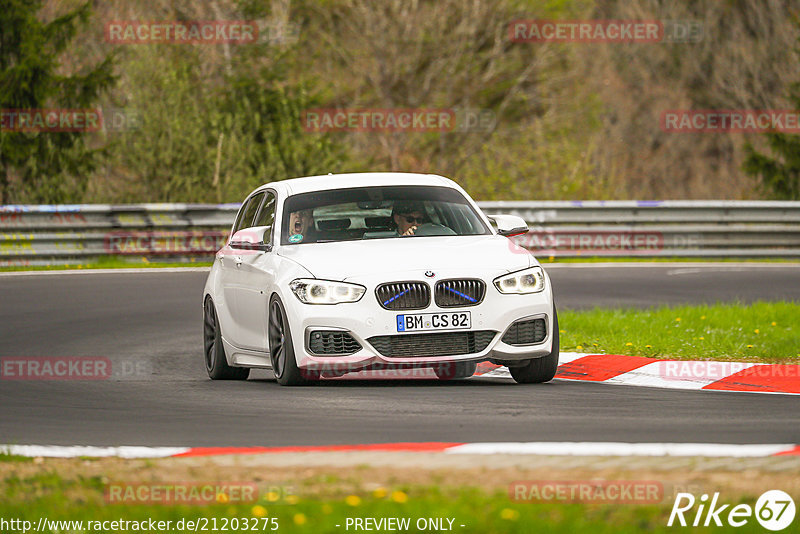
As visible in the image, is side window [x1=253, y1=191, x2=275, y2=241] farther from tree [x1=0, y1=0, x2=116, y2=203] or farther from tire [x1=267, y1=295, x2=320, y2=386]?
tree [x1=0, y1=0, x2=116, y2=203]

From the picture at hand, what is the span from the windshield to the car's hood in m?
0.28

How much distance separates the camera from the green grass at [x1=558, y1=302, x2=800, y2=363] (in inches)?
484

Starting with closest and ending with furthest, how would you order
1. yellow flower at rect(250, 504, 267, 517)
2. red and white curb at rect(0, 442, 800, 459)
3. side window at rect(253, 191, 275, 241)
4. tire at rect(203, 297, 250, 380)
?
yellow flower at rect(250, 504, 267, 517) < red and white curb at rect(0, 442, 800, 459) < side window at rect(253, 191, 275, 241) < tire at rect(203, 297, 250, 380)

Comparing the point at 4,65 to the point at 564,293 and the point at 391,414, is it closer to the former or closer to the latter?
the point at 564,293

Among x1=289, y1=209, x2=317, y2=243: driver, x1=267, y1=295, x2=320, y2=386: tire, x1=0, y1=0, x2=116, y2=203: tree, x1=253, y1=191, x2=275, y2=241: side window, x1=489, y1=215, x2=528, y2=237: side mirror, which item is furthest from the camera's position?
x1=0, y1=0, x2=116, y2=203: tree

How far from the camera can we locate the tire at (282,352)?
33.6 feet

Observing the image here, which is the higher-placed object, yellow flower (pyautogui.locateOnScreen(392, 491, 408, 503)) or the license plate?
yellow flower (pyautogui.locateOnScreen(392, 491, 408, 503))

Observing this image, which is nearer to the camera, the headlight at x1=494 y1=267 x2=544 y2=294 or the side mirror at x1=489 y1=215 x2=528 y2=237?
the headlight at x1=494 y1=267 x2=544 y2=294

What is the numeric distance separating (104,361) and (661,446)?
6827mm

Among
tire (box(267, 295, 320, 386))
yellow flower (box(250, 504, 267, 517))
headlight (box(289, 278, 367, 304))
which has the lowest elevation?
tire (box(267, 295, 320, 386))

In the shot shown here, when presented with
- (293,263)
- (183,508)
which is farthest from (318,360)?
(183,508)

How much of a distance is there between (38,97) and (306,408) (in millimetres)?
20494

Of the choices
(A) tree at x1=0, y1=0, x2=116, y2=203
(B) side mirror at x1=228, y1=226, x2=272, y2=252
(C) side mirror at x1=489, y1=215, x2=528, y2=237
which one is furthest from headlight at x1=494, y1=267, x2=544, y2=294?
(A) tree at x1=0, y1=0, x2=116, y2=203

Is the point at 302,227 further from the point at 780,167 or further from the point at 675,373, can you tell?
the point at 780,167
